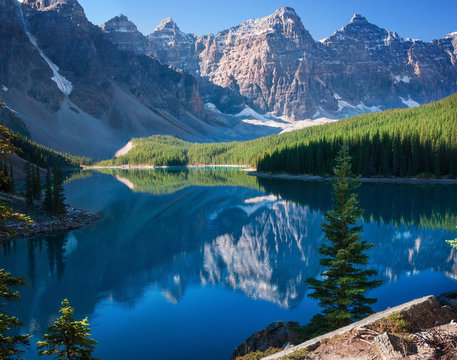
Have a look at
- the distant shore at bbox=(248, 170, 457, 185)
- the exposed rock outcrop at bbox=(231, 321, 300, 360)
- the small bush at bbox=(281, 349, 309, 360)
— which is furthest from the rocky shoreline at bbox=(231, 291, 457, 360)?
the distant shore at bbox=(248, 170, 457, 185)

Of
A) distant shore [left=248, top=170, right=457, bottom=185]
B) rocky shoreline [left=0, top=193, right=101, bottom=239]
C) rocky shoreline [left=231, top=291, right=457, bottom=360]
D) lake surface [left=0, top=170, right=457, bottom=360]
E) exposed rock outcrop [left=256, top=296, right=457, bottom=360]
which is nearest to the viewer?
rocky shoreline [left=231, top=291, right=457, bottom=360]

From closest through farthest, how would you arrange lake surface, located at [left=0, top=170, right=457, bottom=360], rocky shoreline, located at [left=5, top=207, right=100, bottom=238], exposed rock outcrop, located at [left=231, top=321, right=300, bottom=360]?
exposed rock outcrop, located at [left=231, top=321, right=300, bottom=360] → lake surface, located at [left=0, top=170, right=457, bottom=360] → rocky shoreline, located at [left=5, top=207, right=100, bottom=238]

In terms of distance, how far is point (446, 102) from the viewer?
11444cm

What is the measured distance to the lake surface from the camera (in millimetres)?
16125

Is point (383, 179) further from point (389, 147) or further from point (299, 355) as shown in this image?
point (299, 355)

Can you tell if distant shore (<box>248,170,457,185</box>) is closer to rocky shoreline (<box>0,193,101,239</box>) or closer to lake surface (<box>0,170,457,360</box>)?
lake surface (<box>0,170,457,360</box>)

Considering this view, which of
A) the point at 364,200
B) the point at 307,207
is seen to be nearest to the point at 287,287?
the point at 307,207

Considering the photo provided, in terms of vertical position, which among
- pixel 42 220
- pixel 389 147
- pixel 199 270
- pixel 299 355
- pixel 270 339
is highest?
pixel 389 147

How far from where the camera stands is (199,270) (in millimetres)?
24578

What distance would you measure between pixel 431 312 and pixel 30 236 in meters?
34.2

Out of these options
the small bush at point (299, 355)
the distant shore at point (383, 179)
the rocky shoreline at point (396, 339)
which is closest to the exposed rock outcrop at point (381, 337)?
the rocky shoreline at point (396, 339)

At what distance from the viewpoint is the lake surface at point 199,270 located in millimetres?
16125

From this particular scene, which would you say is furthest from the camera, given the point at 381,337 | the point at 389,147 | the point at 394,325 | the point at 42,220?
the point at 389,147

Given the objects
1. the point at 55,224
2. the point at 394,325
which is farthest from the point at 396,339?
the point at 55,224
